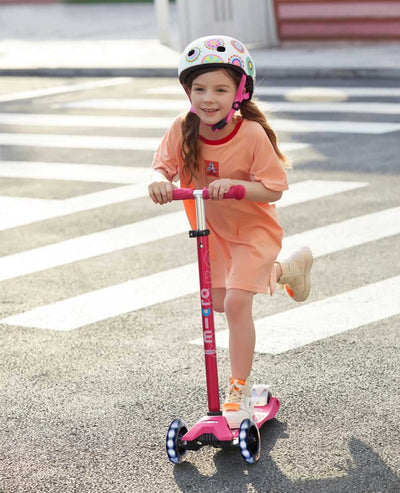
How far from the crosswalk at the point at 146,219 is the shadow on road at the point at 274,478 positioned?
1297 millimetres

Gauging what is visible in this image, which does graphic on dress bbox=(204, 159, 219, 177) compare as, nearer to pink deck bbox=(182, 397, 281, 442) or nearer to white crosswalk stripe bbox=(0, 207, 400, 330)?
pink deck bbox=(182, 397, 281, 442)

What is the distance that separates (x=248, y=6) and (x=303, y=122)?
8.53 meters

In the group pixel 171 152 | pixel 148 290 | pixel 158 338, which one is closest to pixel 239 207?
pixel 171 152

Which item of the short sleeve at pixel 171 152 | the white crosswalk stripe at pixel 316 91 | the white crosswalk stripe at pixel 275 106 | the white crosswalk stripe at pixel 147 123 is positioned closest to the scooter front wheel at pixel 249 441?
the short sleeve at pixel 171 152

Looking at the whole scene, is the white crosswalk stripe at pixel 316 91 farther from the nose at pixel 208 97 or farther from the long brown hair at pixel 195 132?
the nose at pixel 208 97

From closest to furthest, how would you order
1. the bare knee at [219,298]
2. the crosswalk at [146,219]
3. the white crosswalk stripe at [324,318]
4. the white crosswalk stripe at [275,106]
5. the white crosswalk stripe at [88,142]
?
the bare knee at [219,298]
the white crosswalk stripe at [324,318]
the crosswalk at [146,219]
the white crosswalk stripe at [88,142]
the white crosswalk stripe at [275,106]

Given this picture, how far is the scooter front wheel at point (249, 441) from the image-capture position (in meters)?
4.26

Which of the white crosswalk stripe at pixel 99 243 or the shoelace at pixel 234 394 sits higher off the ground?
the shoelace at pixel 234 394

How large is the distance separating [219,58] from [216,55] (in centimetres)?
2

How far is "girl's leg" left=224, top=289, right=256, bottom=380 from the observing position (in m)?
4.58

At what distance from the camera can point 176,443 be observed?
431cm

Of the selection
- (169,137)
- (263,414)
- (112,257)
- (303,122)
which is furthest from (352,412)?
(303,122)

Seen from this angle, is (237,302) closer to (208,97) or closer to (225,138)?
(225,138)

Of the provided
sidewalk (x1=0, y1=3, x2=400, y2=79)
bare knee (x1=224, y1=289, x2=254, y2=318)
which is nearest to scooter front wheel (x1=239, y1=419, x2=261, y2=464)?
bare knee (x1=224, y1=289, x2=254, y2=318)
